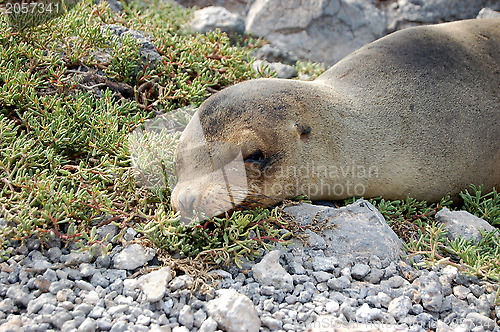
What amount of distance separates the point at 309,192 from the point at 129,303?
1329 millimetres

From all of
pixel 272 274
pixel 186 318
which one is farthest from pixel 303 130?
pixel 186 318

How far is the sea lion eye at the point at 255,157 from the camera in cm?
263

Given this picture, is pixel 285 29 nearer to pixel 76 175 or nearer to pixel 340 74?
pixel 340 74

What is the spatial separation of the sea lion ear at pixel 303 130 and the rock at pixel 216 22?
3.09 meters

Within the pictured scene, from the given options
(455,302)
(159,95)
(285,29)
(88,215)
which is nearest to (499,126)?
(455,302)

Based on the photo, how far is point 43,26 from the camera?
158 inches

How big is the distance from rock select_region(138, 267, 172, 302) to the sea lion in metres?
0.43

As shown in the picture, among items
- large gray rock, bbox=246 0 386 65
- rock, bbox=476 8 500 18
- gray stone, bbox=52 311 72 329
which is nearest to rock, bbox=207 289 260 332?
gray stone, bbox=52 311 72 329

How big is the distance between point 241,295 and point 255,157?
853mm

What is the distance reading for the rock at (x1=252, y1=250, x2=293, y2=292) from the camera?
7.47ft

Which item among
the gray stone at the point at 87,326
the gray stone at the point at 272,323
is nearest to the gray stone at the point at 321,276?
the gray stone at the point at 272,323

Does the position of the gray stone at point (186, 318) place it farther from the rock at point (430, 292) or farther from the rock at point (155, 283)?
the rock at point (430, 292)

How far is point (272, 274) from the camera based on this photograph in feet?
7.59

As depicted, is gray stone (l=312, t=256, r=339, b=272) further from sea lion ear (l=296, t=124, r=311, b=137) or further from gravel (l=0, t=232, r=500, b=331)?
sea lion ear (l=296, t=124, r=311, b=137)
